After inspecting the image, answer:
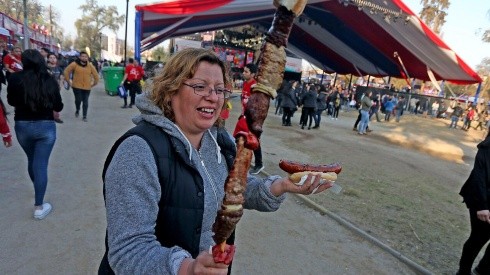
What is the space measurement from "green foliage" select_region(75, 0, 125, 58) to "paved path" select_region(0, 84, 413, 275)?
6423 cm

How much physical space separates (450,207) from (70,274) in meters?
6.29

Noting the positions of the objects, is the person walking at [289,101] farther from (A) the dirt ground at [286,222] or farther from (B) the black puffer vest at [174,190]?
(B) the black puffer vest at [174,190]

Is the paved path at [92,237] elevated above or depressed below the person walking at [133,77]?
below

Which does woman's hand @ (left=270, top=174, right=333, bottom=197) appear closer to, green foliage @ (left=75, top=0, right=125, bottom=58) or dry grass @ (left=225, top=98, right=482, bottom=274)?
dry grass @ (left=225, top=98, right=482, bottom=274)

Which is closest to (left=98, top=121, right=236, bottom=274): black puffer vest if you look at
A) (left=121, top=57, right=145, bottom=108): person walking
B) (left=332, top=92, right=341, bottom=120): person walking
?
(left=121, top=57, right=145, bottom=108): person walking

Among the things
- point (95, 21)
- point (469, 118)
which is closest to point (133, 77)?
point (469, 118)

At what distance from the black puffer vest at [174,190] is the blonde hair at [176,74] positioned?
0.41 ft

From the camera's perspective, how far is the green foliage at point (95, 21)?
61.5 metres

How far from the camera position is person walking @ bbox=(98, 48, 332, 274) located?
1.15m

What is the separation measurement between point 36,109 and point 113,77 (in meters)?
13.5

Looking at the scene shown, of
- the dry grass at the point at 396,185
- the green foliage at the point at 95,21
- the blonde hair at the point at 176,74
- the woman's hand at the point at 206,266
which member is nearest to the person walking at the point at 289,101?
the dry grass at the point at 396,185

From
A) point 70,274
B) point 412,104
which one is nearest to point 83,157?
point 70,274

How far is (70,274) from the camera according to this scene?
9.21ft

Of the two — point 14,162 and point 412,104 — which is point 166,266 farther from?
point 412,104
